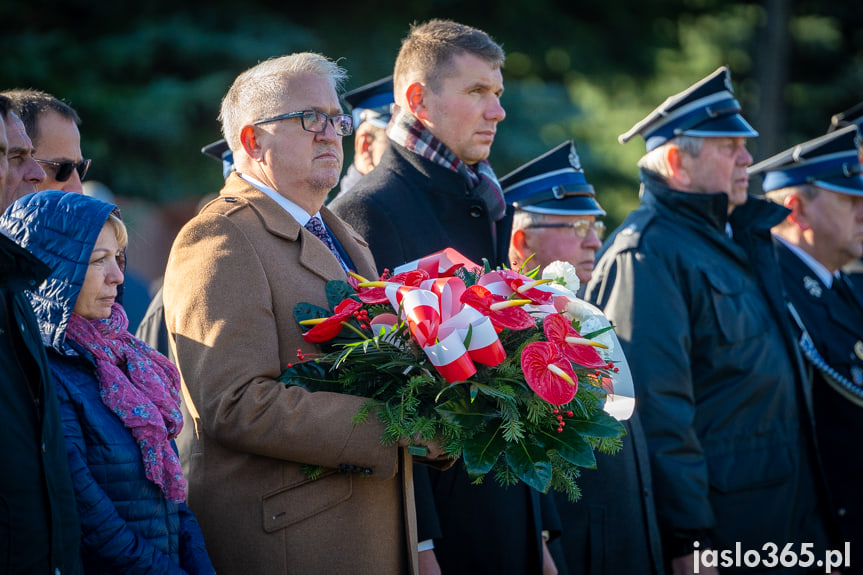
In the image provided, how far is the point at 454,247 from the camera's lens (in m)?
3.86

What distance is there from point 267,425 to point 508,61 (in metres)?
11.9

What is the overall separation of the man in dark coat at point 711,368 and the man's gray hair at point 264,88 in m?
1.93

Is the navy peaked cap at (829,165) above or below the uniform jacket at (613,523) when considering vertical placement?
above

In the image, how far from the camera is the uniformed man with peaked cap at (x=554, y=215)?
4.73 meters

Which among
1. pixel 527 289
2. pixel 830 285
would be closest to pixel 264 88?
pixel 527 289

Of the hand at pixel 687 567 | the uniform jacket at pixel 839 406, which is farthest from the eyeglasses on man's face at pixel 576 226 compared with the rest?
the hand at pixel 687 567

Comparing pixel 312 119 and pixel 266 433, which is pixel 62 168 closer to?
pixel 312 119

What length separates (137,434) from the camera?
2676 millimetres

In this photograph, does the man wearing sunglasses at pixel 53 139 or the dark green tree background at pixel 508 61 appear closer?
the man wearing sunglasses at pixel 53 139

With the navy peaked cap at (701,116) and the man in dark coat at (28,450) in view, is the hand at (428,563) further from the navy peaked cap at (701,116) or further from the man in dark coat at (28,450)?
the navy peaked cap at (701,116)

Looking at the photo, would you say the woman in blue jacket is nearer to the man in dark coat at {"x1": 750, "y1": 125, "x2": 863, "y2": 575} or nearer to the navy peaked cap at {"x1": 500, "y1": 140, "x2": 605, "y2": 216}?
the navy peaked cap at {"x1": 500, "y1": 140, "x2": 605, "y2": 216}

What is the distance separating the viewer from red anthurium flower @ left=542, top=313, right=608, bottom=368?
269cm

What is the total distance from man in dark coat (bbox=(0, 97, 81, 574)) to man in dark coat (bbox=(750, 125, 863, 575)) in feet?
12.7

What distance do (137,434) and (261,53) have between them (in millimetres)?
9105
